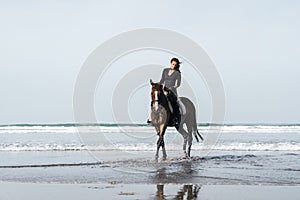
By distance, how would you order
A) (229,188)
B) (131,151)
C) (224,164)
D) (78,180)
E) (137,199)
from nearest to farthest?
1. (137,199)
2. (229,188)
3. (78,180)
4. (224,164)
5. (131,151)

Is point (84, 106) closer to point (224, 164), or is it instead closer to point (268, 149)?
point (224, 164)

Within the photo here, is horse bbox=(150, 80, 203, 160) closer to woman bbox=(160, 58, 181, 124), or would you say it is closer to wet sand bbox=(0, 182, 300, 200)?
woman bbox=(160, 58, 181, 124)

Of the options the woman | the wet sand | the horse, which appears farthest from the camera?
the woman

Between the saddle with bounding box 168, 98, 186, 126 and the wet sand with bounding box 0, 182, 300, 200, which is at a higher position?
the saddle with bounding box 168, 98, 186, 126

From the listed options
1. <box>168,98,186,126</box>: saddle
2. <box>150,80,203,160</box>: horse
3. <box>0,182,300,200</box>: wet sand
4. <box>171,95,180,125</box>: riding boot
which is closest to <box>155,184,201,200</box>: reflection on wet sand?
<box>0,182,300,200</box>: wet sand

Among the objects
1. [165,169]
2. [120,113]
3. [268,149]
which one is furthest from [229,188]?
[268,149]

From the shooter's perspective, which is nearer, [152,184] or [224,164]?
[152,184]

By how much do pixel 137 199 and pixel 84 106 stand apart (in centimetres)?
466

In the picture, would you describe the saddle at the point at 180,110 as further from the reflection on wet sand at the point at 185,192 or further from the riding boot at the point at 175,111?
the reflection on wet sand at the point at 185,192

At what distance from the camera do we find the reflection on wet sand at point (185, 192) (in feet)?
23.8

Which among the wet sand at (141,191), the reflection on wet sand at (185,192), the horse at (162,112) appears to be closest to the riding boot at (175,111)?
the horse at (162,112)

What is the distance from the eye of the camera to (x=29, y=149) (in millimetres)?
19031

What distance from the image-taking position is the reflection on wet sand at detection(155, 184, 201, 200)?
7247 mm

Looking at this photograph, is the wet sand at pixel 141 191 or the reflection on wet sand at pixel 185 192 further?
the wet sand at pixel 141 191
